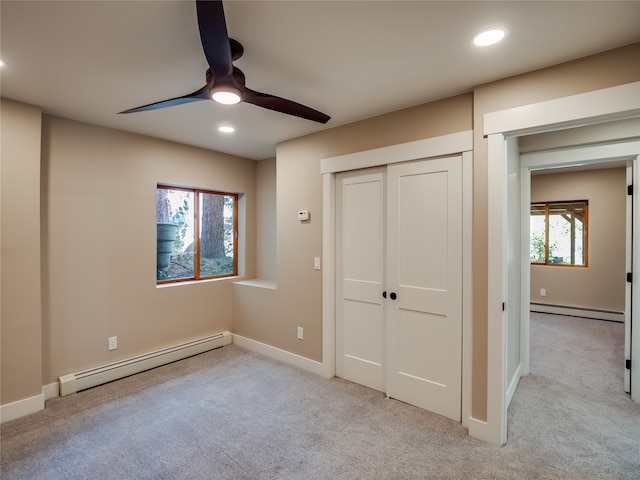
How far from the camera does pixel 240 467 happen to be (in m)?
1.95

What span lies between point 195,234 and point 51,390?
80.1 inches

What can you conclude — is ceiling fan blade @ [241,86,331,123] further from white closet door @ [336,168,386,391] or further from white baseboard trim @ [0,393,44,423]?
white baseboard trim @ [0,393,44,423]

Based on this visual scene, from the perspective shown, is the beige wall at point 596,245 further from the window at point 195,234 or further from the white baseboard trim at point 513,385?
the window at point 195,234

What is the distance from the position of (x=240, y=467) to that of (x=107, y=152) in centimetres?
304

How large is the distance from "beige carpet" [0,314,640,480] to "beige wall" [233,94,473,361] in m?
0.50

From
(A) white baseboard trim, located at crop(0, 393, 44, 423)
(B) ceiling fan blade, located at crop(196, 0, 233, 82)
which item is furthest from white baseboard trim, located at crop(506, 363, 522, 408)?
(A) white baseboard trim, located at crop(0, 393, 44, 423)

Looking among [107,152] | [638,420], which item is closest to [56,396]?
[107,152]

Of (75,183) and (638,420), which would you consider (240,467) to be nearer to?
(75,183)

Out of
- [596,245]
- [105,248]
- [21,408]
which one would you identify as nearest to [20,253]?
[105,248]

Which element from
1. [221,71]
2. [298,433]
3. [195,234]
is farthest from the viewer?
[195,234]

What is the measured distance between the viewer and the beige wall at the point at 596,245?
525cm

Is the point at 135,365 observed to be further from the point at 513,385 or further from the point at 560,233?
the point at 560,233

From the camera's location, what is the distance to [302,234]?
344 cm

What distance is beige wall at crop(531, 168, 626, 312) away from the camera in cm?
525
